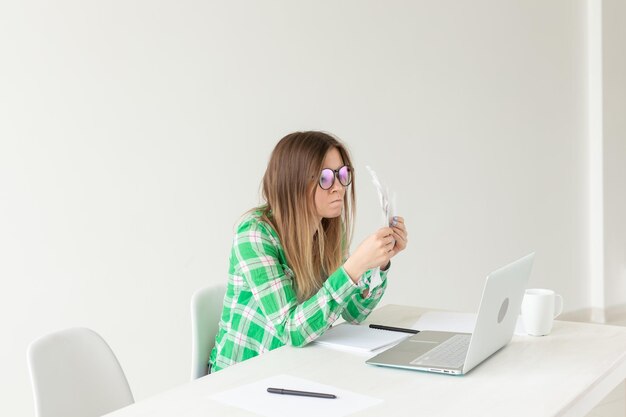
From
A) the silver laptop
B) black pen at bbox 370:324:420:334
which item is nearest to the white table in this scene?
the silver laptop

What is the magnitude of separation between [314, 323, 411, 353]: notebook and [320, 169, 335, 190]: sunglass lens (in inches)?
15.0

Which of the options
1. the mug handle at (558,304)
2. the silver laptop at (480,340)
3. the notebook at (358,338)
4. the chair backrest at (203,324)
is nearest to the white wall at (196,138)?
the chair backrest at (203,324)

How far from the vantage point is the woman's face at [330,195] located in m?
2.00

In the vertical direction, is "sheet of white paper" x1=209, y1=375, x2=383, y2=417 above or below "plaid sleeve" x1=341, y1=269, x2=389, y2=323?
below

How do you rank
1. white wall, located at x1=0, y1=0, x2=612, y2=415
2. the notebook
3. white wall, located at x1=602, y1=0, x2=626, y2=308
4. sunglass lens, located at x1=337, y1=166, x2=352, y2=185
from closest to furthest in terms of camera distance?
the notebook < sunglass lens, located at x1=337, y1=166, x2=352, y2=185 < white wall, located at x1=0, y1=0, x2=612, y2=415 < white wall, located at x1=602, y1=0, x2=626, y2=308

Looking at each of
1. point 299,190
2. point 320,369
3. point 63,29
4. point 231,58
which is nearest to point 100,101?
point 63,29

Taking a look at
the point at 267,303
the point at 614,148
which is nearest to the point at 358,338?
the point at 267,303

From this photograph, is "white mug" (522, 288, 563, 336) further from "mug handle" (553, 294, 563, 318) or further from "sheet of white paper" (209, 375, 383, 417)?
"sheet of white paper" (209, 375, 383, 417)

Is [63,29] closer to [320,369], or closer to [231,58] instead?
[231,58]

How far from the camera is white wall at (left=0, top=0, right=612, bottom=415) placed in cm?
261

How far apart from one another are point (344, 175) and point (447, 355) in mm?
608

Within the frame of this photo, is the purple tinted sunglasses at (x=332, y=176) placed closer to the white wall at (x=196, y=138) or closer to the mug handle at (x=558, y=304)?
the mug handle at (x=558, y=304)

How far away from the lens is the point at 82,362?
165cm

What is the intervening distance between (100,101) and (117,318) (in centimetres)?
83
